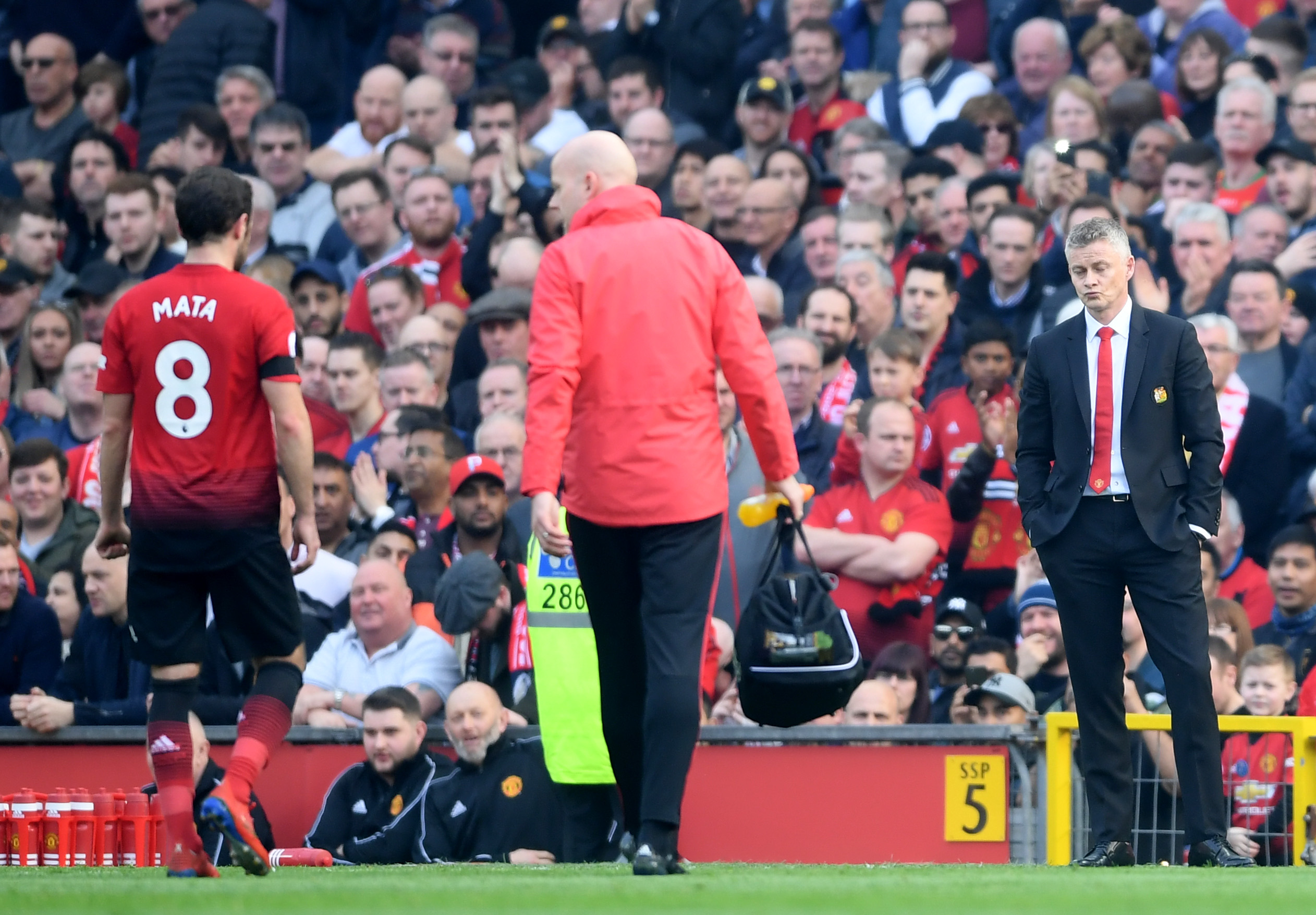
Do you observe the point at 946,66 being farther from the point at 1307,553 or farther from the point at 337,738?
the point at 337,738

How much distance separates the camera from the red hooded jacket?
20.3 feet

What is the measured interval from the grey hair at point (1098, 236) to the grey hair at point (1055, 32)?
293 inches

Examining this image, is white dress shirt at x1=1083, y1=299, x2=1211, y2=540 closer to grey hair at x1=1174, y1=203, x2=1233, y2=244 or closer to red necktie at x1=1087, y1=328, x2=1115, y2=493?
red necktie at x1=1087, y1=328, x2=1115, y2=493

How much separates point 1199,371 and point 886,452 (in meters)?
3.60

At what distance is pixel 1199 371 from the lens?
6715 mm

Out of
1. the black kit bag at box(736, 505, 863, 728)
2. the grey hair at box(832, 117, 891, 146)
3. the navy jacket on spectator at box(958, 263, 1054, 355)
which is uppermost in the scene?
the grey hair at box(832, 117, 891, 146)

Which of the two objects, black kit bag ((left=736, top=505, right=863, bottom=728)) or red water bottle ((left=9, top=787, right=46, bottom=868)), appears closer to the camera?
black kit bag ((left=736, top=505, right=863, bottom=728))

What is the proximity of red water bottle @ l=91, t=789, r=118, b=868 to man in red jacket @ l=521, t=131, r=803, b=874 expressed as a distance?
2.39m

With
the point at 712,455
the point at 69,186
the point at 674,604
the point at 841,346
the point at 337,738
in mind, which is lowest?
the point at 337,738

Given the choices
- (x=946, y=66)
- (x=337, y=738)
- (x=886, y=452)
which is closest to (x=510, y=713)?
(x=337, y=738)

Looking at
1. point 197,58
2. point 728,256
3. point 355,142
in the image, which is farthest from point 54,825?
point 197,58

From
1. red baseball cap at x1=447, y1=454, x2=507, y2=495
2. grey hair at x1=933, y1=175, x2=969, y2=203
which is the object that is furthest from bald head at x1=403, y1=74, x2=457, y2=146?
red baseball cap at x1=447, y1=454, x2=507, y2=495

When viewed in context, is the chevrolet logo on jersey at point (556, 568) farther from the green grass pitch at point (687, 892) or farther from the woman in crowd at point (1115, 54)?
the woman in crowd at point (1115, 54)

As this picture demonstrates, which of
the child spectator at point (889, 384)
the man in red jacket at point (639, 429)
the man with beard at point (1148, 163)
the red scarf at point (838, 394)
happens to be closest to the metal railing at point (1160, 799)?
the man in red jacket at point (639, 429)
